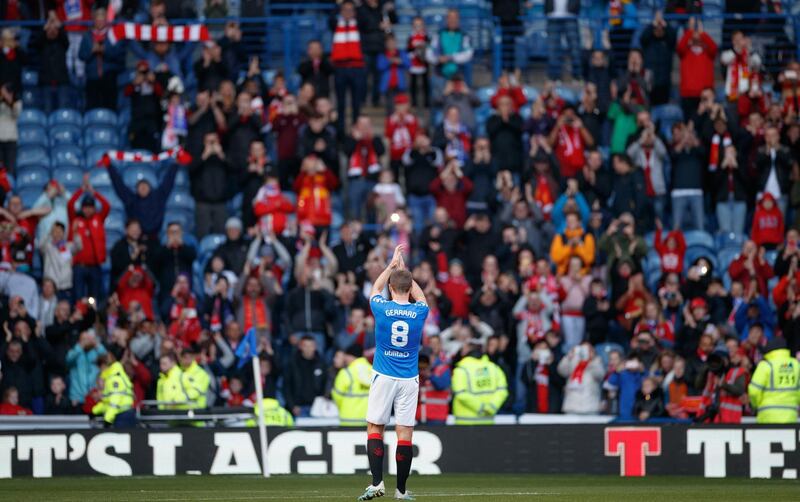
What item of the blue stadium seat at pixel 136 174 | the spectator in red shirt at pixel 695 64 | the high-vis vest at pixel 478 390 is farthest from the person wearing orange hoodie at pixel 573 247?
the blue stadium seat at pixel 136 174

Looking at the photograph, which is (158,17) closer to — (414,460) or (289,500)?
(414,460)

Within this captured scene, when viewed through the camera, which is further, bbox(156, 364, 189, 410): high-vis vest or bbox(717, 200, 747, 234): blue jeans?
bbox(717, 200, 747, 234): blue jeans

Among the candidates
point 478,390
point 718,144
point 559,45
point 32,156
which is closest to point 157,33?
point 32,156

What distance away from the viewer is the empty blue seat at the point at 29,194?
2691 centimetres

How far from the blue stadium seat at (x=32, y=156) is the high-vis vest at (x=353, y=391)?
8.66 meters

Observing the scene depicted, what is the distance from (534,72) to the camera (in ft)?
98.9

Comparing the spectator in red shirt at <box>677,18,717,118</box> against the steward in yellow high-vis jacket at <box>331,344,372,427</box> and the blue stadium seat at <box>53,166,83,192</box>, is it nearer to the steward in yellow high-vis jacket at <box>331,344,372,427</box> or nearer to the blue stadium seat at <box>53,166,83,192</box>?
the steward in yellow high-vis jacket at <box>331,344,372,427</box>

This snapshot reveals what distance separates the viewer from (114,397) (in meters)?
22.1

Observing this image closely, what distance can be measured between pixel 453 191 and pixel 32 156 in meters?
7.56

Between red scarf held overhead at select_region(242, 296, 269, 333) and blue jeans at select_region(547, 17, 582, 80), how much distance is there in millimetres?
8265

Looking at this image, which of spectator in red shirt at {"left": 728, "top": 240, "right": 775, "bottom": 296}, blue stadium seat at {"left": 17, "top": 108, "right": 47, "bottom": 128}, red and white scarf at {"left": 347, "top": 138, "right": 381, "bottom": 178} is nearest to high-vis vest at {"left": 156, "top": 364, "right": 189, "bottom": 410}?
red and white scarf at {"left": 347, "top": 138, "right": 381, "bottom": 178}

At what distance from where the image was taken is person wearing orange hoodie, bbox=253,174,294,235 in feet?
83.9

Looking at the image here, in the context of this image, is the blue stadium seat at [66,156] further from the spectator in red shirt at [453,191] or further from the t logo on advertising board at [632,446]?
the t logo on advertising board at [632,446]

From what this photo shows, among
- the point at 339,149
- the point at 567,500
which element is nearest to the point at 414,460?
the point at 567,500
